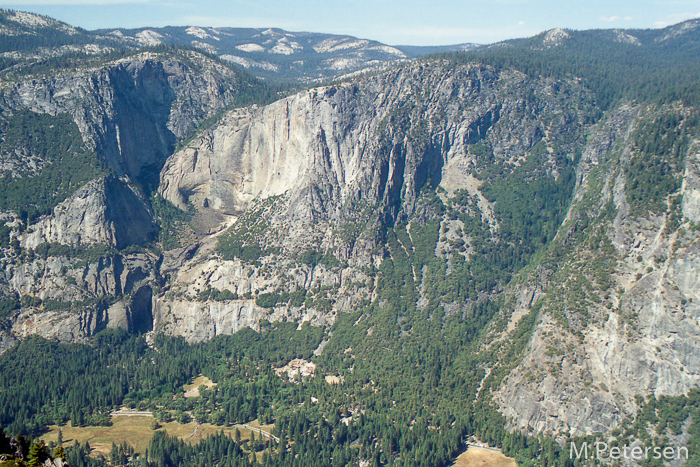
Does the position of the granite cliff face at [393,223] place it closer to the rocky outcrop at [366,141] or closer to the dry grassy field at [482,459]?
the rocky outcrop at [366,141]

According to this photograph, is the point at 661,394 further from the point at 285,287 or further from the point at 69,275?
the point at 69,275

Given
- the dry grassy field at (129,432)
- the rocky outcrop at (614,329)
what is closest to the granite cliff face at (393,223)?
the rocky outcrop at (614,329)

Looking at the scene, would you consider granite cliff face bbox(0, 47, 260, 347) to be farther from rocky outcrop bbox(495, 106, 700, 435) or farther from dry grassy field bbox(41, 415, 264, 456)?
rocky outcrop bbox(495, 106, 700, 435)

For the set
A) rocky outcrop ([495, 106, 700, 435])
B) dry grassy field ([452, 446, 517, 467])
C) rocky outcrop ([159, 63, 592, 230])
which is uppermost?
rocky outcrop ([159, 63, 592, 230])

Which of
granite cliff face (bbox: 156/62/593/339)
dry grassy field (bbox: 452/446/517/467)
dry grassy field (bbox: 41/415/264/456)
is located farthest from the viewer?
granite cliff face (bbox: 156/62/593/339)

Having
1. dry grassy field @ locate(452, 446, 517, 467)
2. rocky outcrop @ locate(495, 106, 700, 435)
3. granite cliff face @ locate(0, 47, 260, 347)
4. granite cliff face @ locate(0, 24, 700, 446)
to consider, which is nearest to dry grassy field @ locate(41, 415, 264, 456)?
granite cliff face @ locate(0, 47, 260, 347)

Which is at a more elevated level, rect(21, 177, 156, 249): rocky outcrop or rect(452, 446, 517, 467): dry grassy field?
rect(21, 177, 156, 249): rocky outcrop

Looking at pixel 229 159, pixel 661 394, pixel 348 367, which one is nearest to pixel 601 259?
pixel 661 394

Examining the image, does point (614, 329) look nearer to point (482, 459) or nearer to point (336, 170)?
point (482, 459)

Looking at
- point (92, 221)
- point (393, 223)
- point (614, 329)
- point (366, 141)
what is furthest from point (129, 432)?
point (366, 141)

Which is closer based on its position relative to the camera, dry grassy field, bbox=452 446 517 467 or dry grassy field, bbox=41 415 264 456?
dry grassy field, bbox=452 446 517 467

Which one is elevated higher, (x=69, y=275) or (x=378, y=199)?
(x=378, y=199)
